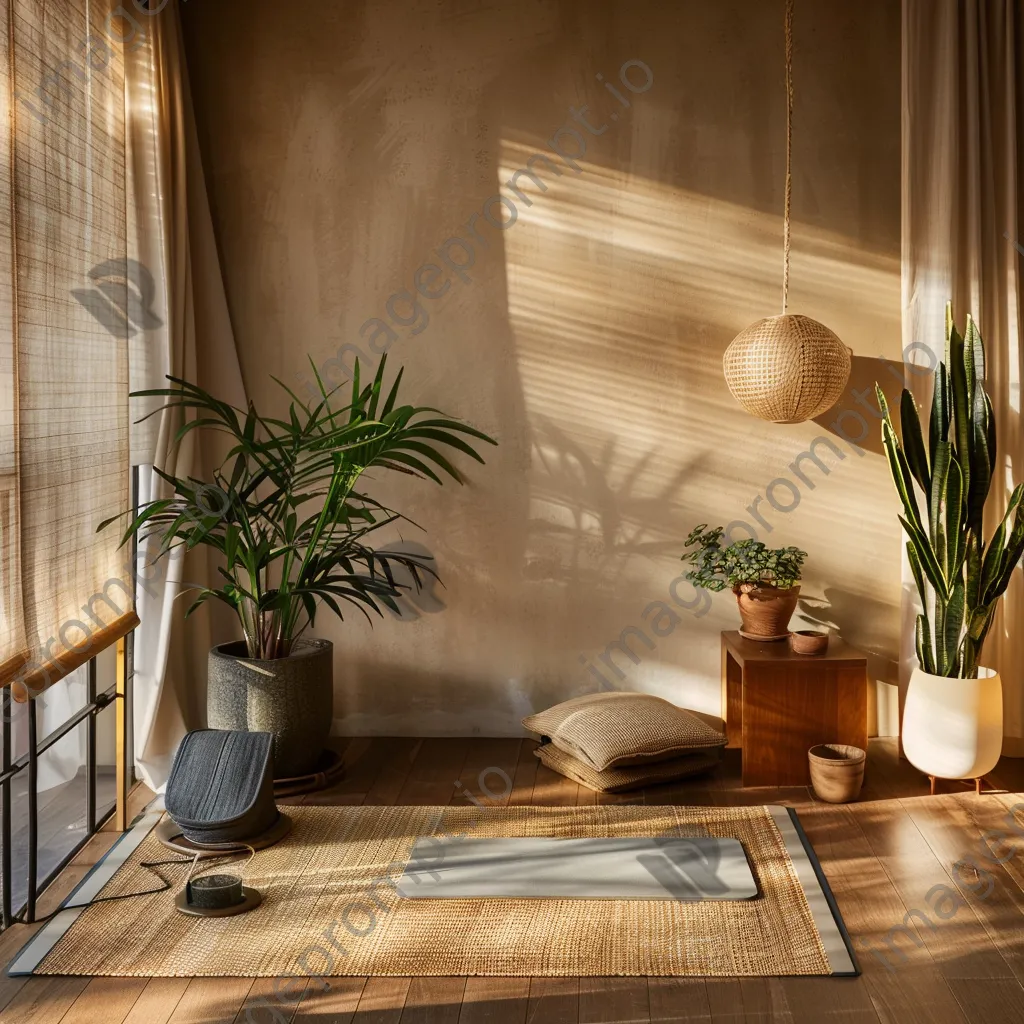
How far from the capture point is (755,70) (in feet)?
12.7

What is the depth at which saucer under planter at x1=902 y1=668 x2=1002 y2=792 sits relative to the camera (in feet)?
10.9

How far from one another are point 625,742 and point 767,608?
0.67 m

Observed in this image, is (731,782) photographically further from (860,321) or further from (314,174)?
(314,174)

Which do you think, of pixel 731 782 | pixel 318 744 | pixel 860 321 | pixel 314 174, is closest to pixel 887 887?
pixel 731 782

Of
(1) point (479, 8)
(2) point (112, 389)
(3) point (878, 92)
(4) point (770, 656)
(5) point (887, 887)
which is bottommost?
(5) point (887, 887)

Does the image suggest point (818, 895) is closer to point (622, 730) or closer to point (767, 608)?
point (622, 730)

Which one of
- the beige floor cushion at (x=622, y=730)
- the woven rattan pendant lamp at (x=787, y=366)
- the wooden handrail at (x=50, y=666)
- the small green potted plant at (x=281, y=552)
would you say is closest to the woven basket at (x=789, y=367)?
the woven rattan pendant lamp at (x=787, y=366)

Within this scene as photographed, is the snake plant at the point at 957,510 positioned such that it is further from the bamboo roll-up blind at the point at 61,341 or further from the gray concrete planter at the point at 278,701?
the bamboo roll-up blind at the point at 61,341

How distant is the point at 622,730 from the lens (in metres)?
3.56

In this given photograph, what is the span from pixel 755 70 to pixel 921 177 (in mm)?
721

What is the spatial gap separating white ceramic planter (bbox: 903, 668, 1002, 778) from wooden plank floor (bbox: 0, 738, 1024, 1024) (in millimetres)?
140

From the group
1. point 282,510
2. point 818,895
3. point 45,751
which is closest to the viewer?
point 818,895

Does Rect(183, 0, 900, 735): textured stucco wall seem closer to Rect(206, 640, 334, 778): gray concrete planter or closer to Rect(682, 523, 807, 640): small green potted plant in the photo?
Rect(682, 523, 807, 640): small green potted plant

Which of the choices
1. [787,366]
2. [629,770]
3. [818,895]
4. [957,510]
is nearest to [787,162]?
[787,366]
